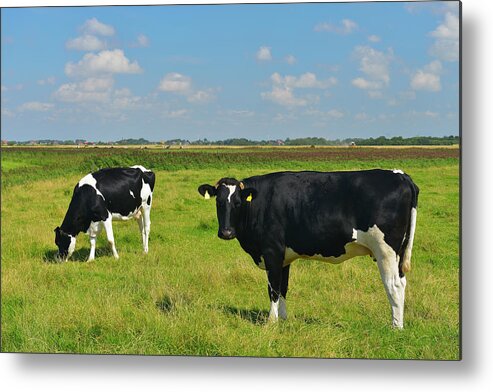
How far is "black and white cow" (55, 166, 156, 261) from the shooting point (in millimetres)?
8434

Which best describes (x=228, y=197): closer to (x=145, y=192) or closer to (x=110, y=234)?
(x=110, y=234)

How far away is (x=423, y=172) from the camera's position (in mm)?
6270

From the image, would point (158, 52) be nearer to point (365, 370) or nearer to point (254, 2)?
point (254, 2)

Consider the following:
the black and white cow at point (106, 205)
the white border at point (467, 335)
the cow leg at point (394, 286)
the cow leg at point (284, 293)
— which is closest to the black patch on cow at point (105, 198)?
the black and white cow at point (106, 205)

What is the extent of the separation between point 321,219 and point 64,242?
164 inches

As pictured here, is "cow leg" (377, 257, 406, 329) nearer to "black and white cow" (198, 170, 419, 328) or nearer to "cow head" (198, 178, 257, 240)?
"black and white cow" (198, 170, 419, 328)

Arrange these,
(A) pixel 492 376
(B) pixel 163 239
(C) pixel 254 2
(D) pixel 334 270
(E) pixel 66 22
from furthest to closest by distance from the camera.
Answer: (B) pixel 163 239 < (D) pixel 334 270 < (E) pixel 66 22 < (C) pixel 254 2 < (A) pixel 492 376

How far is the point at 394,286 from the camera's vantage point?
18.2ft

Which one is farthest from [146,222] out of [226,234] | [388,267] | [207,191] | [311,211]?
[388,267]

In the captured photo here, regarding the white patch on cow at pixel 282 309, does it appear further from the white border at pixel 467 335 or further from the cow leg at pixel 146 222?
the cow leg at pixel 146 222

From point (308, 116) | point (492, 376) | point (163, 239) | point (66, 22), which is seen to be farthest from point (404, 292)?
point (66, 22)

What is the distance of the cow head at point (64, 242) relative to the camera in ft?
27.2

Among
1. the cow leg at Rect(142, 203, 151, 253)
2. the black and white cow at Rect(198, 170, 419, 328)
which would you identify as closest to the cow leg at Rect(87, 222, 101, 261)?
the cow leg at Rect(142, 203, 151, 253)

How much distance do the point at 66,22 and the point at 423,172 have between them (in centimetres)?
393
